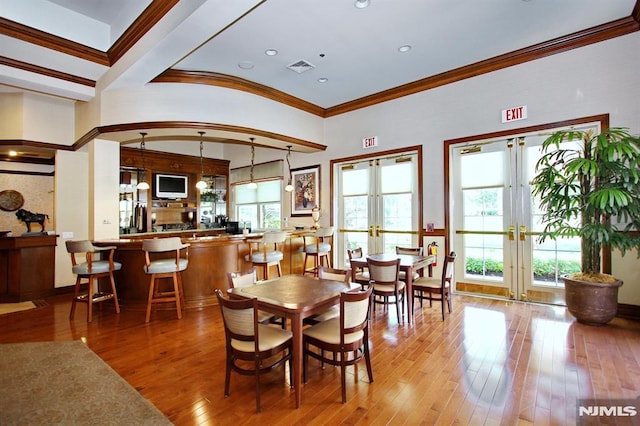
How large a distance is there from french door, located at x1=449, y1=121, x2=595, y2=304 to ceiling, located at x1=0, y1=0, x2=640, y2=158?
1.45 metres

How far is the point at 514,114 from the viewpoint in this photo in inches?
184

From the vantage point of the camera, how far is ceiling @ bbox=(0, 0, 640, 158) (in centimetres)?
344

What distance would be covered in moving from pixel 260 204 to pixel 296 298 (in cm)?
633

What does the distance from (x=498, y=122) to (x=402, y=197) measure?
1.99 m

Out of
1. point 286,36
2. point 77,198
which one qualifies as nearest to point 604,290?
point 286,36

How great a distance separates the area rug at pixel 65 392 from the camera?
214cm

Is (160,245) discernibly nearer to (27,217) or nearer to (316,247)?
(316,247)

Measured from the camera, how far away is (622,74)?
3.93 m

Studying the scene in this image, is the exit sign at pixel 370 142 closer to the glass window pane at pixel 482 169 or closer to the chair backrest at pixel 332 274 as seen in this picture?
the glass window pane at pixel 482 169

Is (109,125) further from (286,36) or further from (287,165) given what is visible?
(287,165)

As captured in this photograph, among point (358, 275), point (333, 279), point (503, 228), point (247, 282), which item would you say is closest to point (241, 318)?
point (247, 282)

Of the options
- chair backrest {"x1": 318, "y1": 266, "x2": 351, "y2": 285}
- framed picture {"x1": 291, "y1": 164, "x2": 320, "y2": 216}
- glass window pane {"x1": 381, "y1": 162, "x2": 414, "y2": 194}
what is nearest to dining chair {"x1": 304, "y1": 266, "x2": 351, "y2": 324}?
chair backrest {"x1": 318, "y1": 266, "x2": 351, "y2": 285}

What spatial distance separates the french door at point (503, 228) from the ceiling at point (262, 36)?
1448 mm

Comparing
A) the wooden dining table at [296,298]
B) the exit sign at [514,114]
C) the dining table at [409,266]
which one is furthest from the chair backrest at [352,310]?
the exit sign at [514,114]
